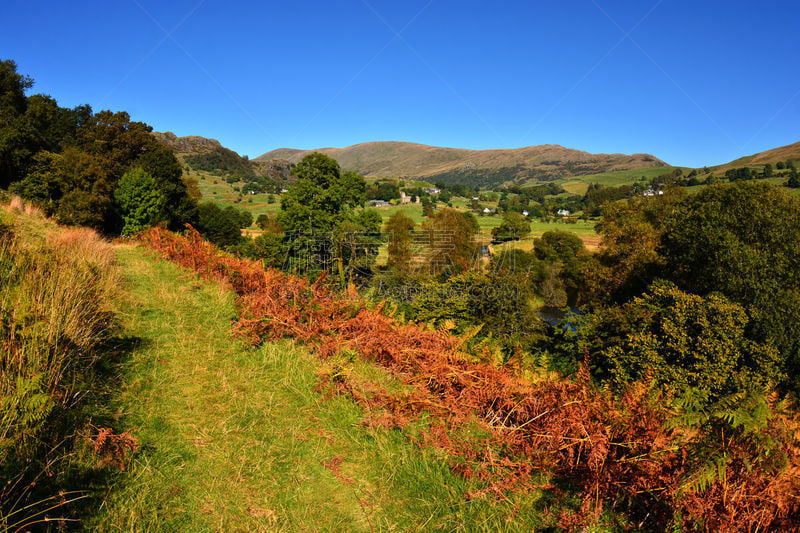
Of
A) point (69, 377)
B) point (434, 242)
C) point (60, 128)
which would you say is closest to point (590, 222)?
point (434, 242)

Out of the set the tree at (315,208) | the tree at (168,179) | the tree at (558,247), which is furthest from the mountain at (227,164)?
the tree at (315,208)

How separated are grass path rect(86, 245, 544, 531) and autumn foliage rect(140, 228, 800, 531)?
285 millimetres

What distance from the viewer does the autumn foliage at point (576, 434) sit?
2711 millimetres

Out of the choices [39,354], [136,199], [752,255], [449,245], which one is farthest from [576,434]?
[449,245]

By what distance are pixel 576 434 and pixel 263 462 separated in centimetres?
297

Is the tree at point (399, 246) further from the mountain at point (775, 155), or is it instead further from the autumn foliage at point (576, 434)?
the mountain at point (775, 155)

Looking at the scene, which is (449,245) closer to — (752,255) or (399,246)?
(399,246)

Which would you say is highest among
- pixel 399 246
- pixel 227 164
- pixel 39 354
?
pixel 227 164

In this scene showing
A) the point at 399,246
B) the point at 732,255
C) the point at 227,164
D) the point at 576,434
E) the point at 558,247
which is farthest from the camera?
the point at 227,164

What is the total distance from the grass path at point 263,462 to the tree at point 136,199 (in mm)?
23616

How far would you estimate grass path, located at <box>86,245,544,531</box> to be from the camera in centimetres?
282

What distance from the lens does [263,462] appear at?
339 centimetres

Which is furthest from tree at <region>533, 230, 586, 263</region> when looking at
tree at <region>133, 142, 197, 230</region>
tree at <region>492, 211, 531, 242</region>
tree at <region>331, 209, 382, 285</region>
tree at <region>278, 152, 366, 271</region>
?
tree at <region>133, 142, 197, 230</region>

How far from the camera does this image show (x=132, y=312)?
253 inches
